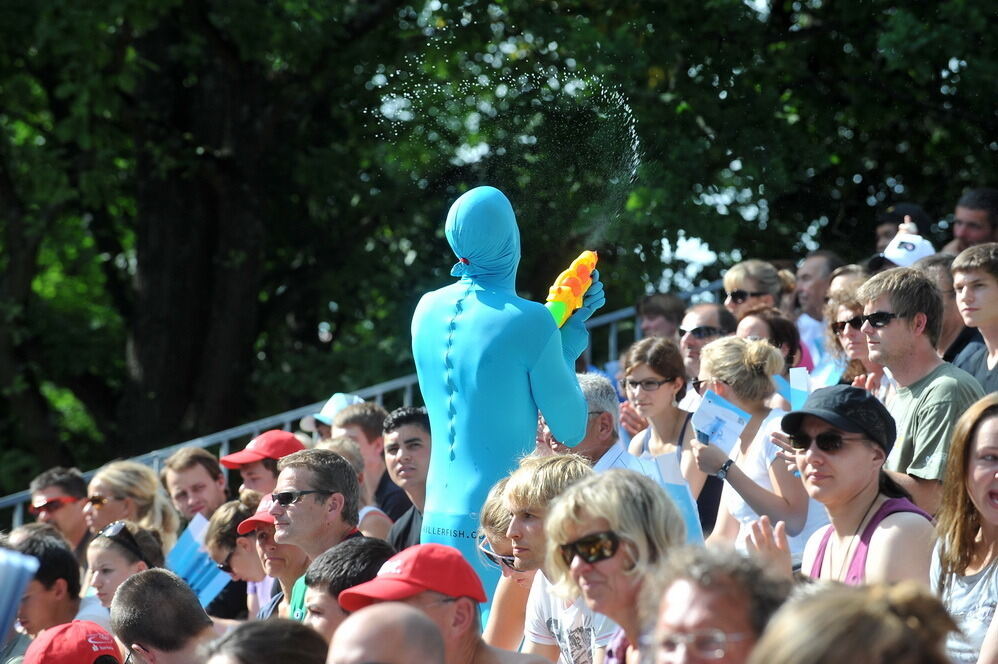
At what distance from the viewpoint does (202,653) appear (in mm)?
3084

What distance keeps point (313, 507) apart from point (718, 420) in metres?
1.51

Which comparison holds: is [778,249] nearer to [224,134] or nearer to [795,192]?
[795,192]

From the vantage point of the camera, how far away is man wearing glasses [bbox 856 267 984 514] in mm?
4633

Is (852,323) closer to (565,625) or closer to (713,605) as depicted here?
(565,625)

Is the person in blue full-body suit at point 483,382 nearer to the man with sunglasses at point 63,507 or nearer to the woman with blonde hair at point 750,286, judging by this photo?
the woman with blonde hair at point 750,286

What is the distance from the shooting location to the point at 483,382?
4.53 meters

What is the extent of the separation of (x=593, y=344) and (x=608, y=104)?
4438 mm

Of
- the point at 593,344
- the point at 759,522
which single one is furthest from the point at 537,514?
the point at 593,344

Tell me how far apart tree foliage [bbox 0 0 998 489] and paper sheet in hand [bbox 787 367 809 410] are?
4.38 ft

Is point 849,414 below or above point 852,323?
below

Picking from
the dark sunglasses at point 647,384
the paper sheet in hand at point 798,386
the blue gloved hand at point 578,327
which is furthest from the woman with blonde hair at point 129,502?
the paper sheet in hand at point 798,386

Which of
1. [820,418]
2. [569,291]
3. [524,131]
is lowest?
[820,418]

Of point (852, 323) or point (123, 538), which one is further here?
point (123, 538)

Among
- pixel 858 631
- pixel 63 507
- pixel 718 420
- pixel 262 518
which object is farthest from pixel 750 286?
pixel 858 631
